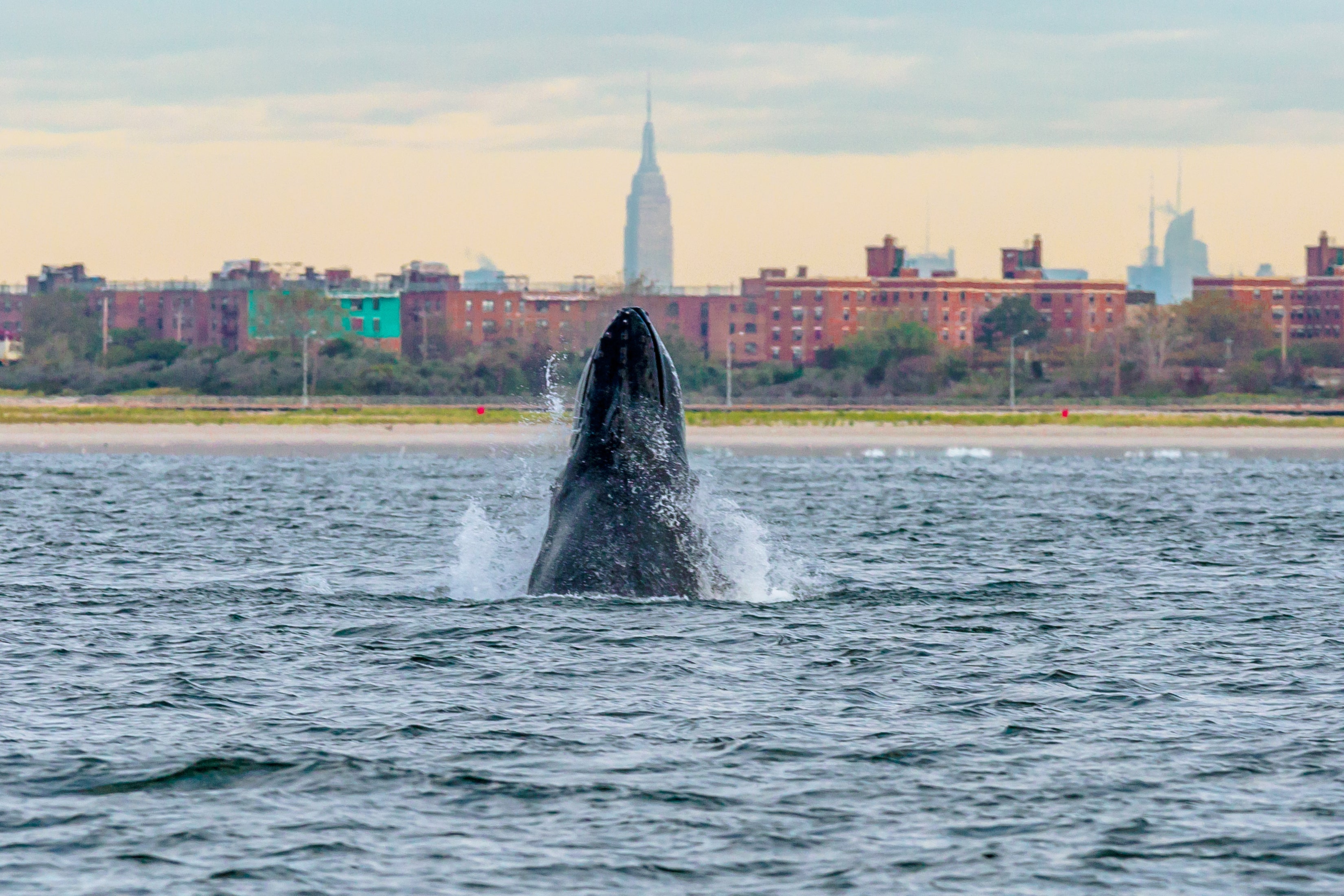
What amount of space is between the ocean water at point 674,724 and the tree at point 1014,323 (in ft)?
508

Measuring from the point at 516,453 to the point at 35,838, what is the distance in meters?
68.6

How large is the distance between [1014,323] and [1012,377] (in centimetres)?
5633

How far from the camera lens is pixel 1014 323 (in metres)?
186

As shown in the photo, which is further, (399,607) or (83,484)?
(83,484)

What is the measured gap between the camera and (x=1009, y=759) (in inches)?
555

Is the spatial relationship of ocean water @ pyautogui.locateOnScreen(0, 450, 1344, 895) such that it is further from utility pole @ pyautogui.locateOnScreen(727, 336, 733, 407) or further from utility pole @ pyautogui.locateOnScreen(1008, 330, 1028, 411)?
utility pole @ pyautogui.locateOnScreen(1008, 330, 1028, 411)

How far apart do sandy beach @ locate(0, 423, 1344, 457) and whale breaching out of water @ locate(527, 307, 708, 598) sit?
52.1 meters

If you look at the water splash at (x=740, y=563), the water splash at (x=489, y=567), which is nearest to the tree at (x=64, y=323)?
the water splash at (x=489, y=567)

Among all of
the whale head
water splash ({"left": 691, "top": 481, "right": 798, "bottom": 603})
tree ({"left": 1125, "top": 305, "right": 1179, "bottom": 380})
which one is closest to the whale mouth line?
the whale head

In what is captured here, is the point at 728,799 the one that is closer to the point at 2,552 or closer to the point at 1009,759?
the point at 1009,759

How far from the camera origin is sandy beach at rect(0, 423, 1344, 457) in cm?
7956

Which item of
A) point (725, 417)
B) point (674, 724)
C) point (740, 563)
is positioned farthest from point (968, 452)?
point (674, 724)

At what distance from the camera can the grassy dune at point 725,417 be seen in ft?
322

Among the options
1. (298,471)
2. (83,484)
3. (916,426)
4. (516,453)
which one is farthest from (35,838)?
(916,426)
